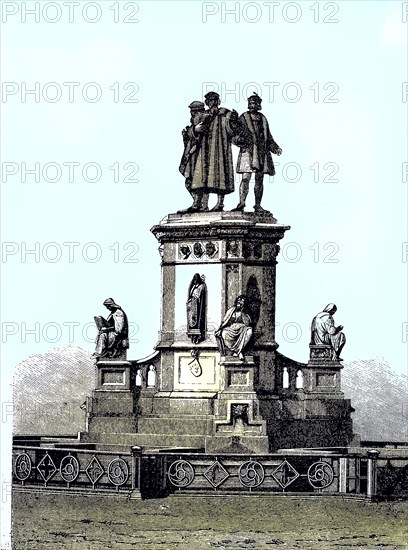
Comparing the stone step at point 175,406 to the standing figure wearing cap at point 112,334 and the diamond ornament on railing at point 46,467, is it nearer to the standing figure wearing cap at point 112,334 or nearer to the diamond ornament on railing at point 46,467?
the standing figure wearing cap at point 112,334

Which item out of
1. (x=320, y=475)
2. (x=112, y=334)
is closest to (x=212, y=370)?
(x=112, y=334)

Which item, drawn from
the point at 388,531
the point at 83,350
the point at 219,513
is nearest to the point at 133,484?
the point at 219,513

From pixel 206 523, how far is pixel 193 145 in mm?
9224

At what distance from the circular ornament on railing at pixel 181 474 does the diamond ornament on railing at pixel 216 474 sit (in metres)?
0.25

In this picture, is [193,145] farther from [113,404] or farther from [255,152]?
[113,404]

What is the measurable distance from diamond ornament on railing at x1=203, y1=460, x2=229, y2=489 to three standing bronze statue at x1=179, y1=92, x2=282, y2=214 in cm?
640

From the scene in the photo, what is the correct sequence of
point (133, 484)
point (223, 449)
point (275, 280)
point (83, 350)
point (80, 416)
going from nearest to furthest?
1. point (133, 484)
2. point (223, 449)
3. point (275, 280)
4. point (80, 416)
5. point (83, 350)

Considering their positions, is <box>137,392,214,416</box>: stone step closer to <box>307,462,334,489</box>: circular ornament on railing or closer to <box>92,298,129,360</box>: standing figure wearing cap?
<box>92,298,129,360</box>: standing figure wearing cap

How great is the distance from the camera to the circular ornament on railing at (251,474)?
2923cm

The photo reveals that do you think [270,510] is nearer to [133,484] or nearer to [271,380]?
[133,484]

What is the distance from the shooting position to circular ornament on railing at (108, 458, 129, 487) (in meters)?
28.7

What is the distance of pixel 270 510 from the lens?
2809 centimetres

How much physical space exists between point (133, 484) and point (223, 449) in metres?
3.42

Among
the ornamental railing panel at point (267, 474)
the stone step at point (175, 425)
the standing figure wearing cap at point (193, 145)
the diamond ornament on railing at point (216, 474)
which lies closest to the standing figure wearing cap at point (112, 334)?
the stone step at point (175, 425)
